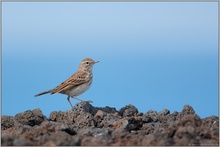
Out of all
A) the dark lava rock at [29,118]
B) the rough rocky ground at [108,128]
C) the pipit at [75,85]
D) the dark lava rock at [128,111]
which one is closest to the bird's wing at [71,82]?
the pipit at [75,85]

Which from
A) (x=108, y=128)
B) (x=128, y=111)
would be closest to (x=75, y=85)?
(x=128, y=111)

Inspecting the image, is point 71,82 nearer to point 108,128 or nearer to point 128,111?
point 128,111

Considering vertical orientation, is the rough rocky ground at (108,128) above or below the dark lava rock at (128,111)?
below

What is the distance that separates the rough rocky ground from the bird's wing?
1.32 m

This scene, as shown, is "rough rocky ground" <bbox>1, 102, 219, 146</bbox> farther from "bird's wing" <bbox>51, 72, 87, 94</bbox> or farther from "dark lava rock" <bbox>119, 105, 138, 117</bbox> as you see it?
"bird's wing" <bbox>51, 72, 87, 94</bbox>

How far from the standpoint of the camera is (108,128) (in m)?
11.5

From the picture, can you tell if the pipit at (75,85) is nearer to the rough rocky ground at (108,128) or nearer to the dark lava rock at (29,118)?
the rough rocky ground at (108,128)

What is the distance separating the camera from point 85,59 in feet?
50.3

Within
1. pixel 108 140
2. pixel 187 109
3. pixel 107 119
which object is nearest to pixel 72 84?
pixel 107 119

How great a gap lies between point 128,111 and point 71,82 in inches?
82.9

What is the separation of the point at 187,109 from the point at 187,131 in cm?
482

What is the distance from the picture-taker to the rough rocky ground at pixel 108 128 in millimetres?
8258

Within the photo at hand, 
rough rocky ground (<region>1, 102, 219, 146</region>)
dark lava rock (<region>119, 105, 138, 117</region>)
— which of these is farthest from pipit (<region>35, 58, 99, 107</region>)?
dark lava rock (<region>119, 105, 138, 117</region>)

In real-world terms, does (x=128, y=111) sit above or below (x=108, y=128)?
above
